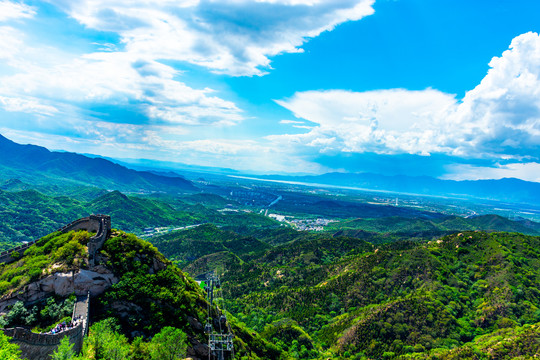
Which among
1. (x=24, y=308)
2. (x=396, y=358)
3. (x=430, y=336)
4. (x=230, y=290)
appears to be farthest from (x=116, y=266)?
(x=230, y=290)

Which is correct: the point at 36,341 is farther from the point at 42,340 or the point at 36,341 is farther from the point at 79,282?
the point at 79,282

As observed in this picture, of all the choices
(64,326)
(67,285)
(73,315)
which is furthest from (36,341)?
(67,285)

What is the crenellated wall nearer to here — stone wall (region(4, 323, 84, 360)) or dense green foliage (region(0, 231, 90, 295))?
dense green foliage (region(0, 231, 90, 295))

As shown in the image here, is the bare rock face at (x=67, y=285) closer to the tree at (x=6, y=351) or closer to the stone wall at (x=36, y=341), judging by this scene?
the stone wall at (x=36, y=341)

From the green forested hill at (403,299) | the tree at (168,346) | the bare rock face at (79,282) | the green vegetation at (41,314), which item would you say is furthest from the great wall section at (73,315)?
the green forested hill at (403,299)

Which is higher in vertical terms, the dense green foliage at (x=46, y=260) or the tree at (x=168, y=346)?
the dense green foliage at (x=46, y=260)

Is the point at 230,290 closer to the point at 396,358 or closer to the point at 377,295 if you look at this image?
the point at 377,295

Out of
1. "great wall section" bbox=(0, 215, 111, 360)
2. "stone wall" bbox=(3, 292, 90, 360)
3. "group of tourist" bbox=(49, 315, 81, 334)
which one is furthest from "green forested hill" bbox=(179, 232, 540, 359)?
"group of tourist" bbox=(49, 315, 81, 334)
